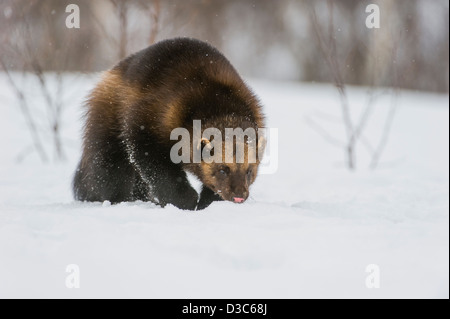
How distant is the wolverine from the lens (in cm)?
338

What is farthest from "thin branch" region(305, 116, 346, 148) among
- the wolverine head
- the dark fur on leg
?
the wolverine head

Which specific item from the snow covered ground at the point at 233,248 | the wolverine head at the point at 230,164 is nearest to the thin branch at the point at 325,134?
the snow covered ground at the point at 233,248

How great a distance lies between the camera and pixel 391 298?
2107 mm

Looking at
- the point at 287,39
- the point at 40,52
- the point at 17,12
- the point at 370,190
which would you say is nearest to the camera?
the point at 370,190

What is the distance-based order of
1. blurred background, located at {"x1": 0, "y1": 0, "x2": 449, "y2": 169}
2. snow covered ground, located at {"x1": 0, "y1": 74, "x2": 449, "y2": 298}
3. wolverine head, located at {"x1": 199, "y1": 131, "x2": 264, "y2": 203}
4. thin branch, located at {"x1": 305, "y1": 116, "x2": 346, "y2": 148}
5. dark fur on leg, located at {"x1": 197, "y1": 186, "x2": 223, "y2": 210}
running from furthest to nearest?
1. thin branch, located at {"x1": 305, "y1": 116, "x2": 346, "y2": 148}
2. blurred background, located at {"x1": 0, "y1": 0, "x2": 449, "y2": 169}
3. dark fur on leg, located at {"x1": 197, "y1": 186, "x2": 223, "y2": 210}
4. wolverine head, located at {"x1": 199, "y1": 131, "x2": 264, "y2": 203}
5. snow covered ground, located at {"x1": 0, "y1": 74, "x2": 449, "y2": 298}

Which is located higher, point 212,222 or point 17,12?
point 17,12

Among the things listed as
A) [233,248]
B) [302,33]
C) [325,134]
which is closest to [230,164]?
[233,248]

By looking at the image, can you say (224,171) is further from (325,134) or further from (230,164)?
(325,134)

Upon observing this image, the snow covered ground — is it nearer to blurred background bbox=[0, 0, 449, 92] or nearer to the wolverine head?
the wolverine head

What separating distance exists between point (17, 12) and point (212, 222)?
16.4 ft

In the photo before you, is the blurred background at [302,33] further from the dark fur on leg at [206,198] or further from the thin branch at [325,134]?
the dark fur on leg at [206,198]

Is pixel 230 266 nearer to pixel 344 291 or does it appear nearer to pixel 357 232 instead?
pixel 344 291

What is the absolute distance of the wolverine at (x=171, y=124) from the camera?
3.38 meters
